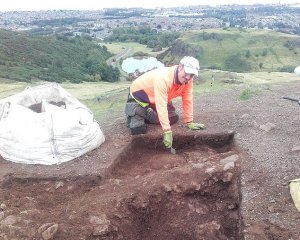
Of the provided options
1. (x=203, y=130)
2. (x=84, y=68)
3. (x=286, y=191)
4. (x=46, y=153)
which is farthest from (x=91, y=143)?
(x=84, y=68)

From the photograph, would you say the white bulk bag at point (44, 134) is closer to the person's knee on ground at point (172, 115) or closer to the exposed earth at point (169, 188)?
the exposed earth at point (169, 188)

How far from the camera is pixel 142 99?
762 cm

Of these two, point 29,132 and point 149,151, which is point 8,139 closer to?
point 29,132

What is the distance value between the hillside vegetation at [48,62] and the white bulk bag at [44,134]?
30.7 m

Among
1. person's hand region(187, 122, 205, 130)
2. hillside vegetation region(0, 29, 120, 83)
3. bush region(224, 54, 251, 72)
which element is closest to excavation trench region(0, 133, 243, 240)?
person's hand region(187, 122, 205, 130)

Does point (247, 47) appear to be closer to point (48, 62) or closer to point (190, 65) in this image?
point (48, 62)

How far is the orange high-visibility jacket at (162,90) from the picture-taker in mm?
6844

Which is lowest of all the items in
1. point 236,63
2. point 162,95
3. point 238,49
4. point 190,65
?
point 236,63

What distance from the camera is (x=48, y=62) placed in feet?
172

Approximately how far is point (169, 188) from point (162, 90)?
1787mm

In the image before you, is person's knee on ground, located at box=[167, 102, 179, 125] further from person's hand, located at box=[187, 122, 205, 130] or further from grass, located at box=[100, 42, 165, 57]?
grass, located at box=[100, 42, 165, 57]

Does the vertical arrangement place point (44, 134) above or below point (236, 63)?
above

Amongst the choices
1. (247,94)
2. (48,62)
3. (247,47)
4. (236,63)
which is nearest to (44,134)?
(247,94)

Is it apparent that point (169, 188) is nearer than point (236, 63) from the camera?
Yes
